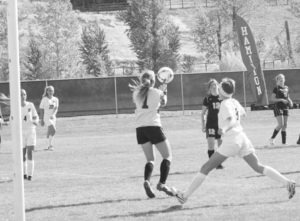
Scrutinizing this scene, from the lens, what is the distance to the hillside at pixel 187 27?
309ft

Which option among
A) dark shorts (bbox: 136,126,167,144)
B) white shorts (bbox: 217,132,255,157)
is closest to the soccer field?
white shorts (bbox: 217,132,255,157)

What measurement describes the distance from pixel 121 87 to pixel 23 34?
53.0m

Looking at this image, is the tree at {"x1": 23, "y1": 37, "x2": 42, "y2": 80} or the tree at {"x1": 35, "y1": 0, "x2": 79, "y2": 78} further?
the tree at {"x1": 35, "y1": 0, "x2": 79, "y2": 78}

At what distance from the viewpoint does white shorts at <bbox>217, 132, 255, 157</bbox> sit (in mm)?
10031

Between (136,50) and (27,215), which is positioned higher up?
(136,50)

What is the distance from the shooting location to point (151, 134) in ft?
36.2

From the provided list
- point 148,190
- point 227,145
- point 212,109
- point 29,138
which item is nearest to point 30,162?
point 29,138

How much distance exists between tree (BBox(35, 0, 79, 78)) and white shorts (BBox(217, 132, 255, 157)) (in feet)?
208

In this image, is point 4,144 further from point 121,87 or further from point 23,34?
point 23,34

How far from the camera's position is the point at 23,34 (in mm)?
88500

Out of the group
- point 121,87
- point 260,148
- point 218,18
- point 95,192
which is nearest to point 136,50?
point 218,18

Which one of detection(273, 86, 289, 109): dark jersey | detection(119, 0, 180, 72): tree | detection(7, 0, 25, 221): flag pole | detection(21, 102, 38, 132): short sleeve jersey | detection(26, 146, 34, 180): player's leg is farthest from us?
detection(119, 0, 180, 72): tree

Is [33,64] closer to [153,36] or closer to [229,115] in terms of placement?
[153,36]

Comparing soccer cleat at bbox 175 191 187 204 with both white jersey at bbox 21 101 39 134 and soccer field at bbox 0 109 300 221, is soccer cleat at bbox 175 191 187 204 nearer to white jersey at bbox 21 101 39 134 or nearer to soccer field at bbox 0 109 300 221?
soccer field at bbox 0 109 300 221
